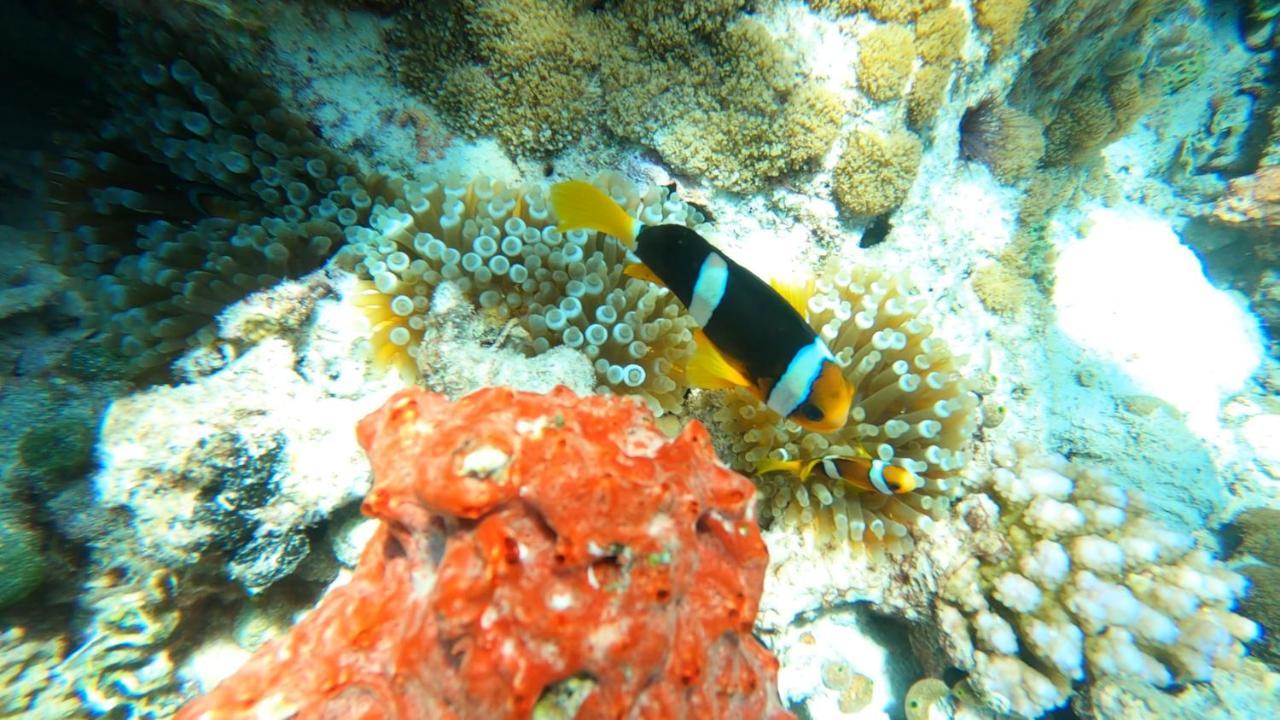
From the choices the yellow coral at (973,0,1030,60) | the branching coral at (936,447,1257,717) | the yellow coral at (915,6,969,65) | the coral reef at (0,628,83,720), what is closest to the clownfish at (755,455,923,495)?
the branching coral at (936,447,1257,717)

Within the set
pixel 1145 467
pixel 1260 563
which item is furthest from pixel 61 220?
pixel 1260 563

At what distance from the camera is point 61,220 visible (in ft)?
7.61

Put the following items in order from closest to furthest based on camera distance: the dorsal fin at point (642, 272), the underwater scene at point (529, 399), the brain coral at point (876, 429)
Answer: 1. the underwater scene at point (529, 399)
2. the dorsal fin at point (642, 272)
3. the brain coral at point (876, 429)

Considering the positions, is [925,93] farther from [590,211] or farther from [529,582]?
[529,582]

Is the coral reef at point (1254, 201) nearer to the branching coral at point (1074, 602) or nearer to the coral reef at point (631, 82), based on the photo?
the branching coral at point (1074, 602)

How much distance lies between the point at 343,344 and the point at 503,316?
72 cm

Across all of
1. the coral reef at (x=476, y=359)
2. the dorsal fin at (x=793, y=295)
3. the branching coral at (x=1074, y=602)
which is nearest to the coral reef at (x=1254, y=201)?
the branching coral at (x=1074, y=602)

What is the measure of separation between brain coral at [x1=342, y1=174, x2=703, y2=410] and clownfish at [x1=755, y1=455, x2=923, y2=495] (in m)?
0.55

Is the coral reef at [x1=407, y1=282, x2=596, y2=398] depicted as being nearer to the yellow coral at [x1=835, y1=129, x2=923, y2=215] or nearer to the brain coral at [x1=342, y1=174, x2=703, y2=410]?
the brain coral at [x1=342, y1=174, x2=703, y2=410]

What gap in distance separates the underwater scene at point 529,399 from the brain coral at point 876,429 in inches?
0.7

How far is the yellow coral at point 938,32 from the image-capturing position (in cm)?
325

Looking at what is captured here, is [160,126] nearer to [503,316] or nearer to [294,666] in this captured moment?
[503,316]

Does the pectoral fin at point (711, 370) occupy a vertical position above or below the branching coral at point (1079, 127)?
below

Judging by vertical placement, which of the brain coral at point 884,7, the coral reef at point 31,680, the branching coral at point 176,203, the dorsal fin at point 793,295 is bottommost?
the coral reef at point 31,680
